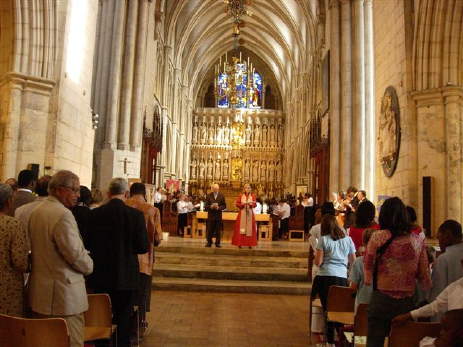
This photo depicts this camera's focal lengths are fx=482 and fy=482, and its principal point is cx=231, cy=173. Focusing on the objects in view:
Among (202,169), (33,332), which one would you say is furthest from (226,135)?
(33,332)

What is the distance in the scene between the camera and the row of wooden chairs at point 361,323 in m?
2.77

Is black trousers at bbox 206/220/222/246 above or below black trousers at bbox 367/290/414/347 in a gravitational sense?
above

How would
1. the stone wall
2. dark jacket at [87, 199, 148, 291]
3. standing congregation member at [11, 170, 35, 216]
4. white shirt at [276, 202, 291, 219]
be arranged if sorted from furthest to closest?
white shirt at [276, 202, 291, 219]
the stone wall
standing congregation member at [11, 170, 35, 216]
dark jacket at [87, 199, 148, 291]

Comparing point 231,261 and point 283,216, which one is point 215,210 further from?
point 283,216

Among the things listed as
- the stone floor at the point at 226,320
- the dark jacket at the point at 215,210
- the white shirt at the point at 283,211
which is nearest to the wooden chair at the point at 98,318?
the stone floor at the point at 226,320

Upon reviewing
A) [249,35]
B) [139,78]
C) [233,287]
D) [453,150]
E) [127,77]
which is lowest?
[233,287]

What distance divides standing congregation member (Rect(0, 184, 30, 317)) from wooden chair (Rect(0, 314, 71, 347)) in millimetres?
282

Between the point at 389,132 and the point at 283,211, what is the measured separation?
6.51 meters

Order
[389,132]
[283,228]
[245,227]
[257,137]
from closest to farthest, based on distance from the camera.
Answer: [389,132] < [245,227] < [283,228] < [257,137]

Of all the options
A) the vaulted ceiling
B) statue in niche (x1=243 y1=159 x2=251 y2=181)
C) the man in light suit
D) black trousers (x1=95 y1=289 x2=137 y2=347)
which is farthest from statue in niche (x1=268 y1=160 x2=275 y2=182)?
the man in light suit

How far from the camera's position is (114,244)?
3797 mm

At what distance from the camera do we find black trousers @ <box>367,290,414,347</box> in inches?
121

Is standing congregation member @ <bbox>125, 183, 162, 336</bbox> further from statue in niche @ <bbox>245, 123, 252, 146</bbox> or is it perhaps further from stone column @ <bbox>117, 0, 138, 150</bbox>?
statue in niche @ <bbox>245, 123, 252, 146</bbox>

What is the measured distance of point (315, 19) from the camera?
76.3ft
